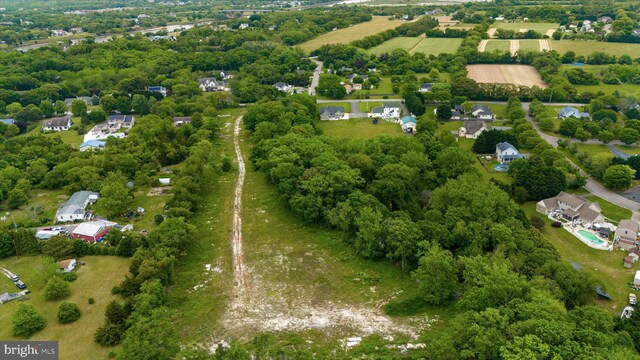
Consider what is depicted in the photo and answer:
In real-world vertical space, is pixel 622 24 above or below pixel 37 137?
above

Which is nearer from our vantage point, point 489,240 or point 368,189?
point 489,240

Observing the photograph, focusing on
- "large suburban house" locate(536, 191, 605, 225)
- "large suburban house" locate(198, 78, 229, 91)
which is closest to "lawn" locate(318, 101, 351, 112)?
"large suburban house" locate(198, 78, 229, 91)

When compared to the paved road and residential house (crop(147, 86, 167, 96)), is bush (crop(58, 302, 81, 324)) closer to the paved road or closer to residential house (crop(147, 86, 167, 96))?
residential house (crop(147, 86, 167, 96))

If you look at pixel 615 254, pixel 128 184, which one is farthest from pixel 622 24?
pixel 128 184

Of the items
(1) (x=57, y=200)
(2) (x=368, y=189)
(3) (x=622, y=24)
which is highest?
(3) (x=622, y=24)

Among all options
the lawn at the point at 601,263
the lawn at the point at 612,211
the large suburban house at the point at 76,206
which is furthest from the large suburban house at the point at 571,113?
the large suburban house at the point at 76,206

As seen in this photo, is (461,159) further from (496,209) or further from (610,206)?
(610,206)

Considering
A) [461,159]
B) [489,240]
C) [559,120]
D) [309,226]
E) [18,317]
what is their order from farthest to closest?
[559,120] < [461,159] < [309,226] < [489,240] < [18,317]

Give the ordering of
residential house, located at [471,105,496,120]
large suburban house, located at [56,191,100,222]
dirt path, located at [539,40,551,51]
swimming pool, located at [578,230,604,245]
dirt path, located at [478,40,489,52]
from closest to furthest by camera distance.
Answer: swimming pool, located at [578,230,604,245] < large suburban house, located at [56,191,100,222] < residential house, located at [471,105,496,120] < dirt path, located at [539,40,551,51] < dirt path, located at [478,40,489,52]
